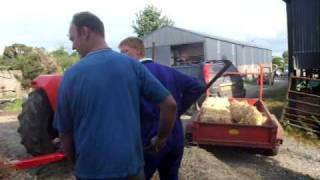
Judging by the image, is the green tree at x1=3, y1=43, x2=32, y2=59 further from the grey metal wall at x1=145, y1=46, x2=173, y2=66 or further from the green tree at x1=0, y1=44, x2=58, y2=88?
the grey metal wall at x1=145, y1=46, x2=173, y2=66

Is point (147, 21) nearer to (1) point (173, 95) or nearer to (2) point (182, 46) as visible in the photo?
(2) point (182, 46)

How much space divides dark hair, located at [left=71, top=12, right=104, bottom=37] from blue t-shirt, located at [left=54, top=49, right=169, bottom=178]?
150mm

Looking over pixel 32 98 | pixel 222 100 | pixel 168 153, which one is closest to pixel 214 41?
pixel 222 100

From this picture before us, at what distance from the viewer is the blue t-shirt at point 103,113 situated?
2.80 meters

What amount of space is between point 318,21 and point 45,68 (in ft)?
59.0

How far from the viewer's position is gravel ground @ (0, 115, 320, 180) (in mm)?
6441

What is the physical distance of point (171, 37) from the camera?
124 feet

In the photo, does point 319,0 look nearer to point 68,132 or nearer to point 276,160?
point 276,160

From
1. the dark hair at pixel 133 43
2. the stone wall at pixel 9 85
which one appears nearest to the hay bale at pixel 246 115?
the dark hair at pixel 133 43

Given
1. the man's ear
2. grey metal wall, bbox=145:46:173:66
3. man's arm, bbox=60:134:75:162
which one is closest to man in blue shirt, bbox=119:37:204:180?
man's arm, bbox=60:134:75:162

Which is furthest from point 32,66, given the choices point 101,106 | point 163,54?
point 101,106

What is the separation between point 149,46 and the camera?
3894 cm

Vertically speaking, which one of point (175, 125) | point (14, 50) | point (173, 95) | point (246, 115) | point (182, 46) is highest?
point (182, 46)

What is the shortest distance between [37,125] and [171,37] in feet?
105
